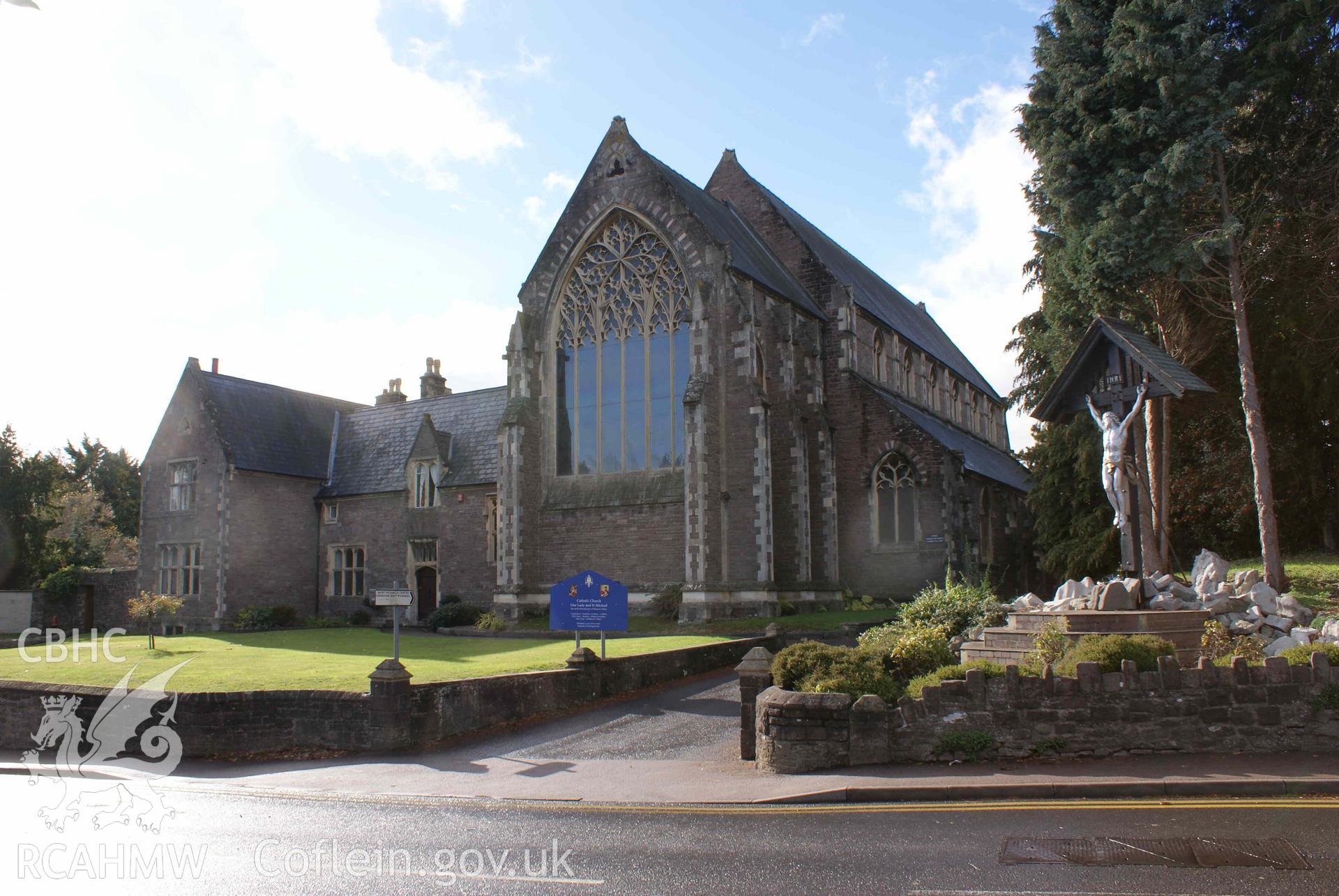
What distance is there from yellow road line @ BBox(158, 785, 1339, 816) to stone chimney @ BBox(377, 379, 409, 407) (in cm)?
3323

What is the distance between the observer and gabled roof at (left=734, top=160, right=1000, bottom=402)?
36062 mm

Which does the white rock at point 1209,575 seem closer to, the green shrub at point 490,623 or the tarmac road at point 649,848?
the tarmac road at point 649,848

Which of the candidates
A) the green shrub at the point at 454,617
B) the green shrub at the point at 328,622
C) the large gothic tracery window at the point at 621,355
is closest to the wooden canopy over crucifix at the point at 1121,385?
the large gothic tracery window at the point at 621,355

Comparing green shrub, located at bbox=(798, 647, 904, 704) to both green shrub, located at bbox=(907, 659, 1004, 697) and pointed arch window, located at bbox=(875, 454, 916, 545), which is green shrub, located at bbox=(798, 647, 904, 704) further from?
pointed arch window, located at bbox=(875, 454, 916, 545)

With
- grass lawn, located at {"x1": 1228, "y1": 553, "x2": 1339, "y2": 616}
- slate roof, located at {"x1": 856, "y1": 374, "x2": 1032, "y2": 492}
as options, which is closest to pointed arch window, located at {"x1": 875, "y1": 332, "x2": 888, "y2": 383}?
slate roof, located at {"x1": 856, "y1": 374, "x2": 1032, "y2": 492}

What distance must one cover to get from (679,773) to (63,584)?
123 feet

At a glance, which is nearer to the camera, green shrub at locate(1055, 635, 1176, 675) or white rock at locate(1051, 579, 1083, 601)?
green shrub at locate(1055, 635, 1176, 675)

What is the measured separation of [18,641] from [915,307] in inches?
1719

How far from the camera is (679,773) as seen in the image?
1123 cm

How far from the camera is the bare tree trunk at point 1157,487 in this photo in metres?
13.9

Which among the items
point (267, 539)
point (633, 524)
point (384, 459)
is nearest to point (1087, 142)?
point (633, 524)

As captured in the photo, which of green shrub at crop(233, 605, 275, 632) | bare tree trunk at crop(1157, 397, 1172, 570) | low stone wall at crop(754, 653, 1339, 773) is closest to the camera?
low stone wall at crop(754, 653, 1339, 773)

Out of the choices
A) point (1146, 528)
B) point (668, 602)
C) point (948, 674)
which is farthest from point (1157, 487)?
point (668, 602)

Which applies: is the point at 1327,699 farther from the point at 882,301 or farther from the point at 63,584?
the point at 63,584
